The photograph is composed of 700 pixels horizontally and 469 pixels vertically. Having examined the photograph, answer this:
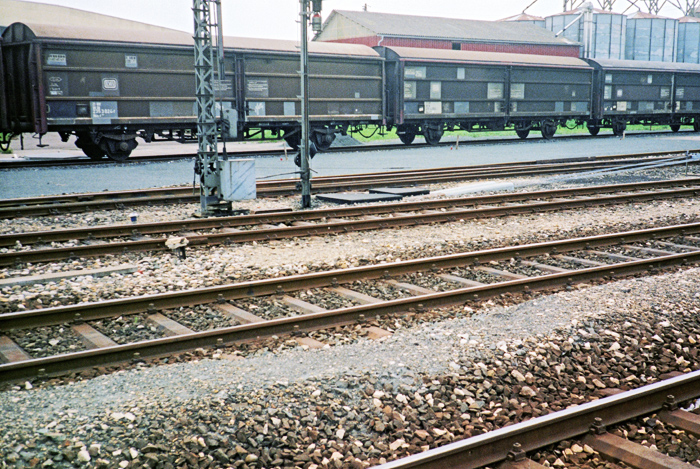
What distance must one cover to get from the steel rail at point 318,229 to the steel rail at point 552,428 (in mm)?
6152

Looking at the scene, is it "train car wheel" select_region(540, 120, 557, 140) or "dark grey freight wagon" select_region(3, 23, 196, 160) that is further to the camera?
"train car wheel" select_region(540, 120, 557, 140)

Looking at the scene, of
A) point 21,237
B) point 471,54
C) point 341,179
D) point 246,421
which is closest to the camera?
point 246,421

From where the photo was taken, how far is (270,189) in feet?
48.1

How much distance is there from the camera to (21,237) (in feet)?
→ 30.8

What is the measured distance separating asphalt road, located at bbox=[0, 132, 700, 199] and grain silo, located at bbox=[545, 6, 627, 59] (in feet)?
102

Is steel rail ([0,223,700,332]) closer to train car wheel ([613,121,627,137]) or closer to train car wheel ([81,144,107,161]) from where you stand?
train car wheel ([81,144,107,161])

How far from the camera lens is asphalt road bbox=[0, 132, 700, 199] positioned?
1532 centimetres

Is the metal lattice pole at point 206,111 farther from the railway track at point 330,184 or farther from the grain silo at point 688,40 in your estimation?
the grain silo at point 688,40

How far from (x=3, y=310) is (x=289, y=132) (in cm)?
1774

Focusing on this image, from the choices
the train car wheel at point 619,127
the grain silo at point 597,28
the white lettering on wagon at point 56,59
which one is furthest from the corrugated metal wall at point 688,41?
the white lettering on wagon at point 56,59

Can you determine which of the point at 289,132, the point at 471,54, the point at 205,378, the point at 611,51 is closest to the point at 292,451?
the point at 205,378

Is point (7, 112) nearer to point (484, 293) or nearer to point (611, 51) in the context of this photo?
point (484, 293)

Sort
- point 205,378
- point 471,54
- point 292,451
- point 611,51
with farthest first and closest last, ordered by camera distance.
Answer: point 611,51, point 471,54, point 205,378, point 292,451

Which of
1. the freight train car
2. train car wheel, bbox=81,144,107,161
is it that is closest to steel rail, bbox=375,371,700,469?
the freight train car
